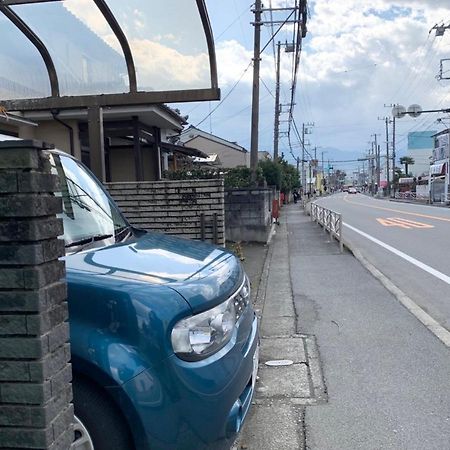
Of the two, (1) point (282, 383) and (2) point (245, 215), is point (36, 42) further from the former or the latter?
(2) point (245, 215)

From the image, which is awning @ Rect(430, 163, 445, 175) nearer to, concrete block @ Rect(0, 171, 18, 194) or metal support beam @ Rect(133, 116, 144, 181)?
→ metal support beam @ Rect(133, 116, 144, 181)

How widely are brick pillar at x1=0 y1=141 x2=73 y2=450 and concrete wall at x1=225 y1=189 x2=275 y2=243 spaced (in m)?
11.5

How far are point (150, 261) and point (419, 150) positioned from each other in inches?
4337

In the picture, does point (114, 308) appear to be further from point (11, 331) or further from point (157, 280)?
point (11, 331)

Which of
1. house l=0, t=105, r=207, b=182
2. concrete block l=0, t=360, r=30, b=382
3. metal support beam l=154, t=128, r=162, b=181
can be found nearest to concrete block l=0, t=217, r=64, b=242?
concrete block l=0, t=360, r=30, b=382

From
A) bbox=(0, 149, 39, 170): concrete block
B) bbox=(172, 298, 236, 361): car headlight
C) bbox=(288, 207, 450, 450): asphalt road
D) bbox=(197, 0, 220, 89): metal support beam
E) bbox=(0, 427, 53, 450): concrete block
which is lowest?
bbox=(288, 207, 450, 450): asphalt road

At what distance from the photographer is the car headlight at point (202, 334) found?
2340 millimetres

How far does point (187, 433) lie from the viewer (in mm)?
2285

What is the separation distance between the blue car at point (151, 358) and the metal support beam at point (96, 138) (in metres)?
5.17

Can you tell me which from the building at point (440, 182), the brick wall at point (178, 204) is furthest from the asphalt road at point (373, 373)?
the building at point (440, 182)

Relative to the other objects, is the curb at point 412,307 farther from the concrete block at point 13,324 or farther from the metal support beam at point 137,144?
the metal support beam at point 137,144

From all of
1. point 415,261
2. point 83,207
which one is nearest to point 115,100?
point 83,207

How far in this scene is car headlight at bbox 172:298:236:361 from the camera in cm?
234

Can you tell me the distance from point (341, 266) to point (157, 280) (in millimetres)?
8217
